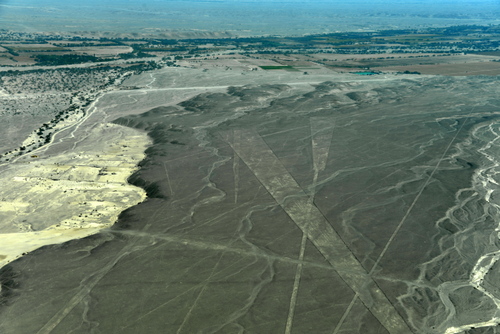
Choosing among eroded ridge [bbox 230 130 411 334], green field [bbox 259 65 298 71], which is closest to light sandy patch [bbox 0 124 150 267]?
eroded ridge [bbox 230 130 411 334]

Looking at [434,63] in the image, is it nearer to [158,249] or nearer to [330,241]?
[330,241]

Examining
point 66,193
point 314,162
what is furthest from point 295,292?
point 66,193

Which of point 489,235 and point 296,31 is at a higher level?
point 296,31

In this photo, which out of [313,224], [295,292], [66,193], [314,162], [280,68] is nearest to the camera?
[295,292]

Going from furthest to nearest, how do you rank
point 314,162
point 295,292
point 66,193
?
point 314,162
point 66,193
point 295,292

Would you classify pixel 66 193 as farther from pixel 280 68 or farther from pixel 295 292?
pixel 280 68

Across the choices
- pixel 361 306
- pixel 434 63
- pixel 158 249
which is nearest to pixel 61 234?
pixel 158 249

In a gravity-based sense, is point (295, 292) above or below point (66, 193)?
below
